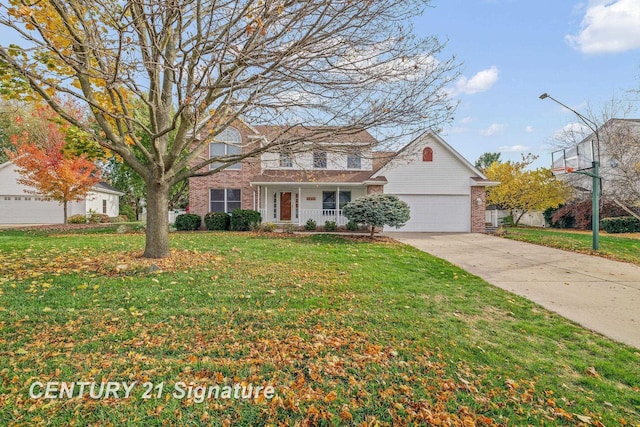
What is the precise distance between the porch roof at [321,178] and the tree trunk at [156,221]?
980 cm

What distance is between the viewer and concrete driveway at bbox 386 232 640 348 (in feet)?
15.8

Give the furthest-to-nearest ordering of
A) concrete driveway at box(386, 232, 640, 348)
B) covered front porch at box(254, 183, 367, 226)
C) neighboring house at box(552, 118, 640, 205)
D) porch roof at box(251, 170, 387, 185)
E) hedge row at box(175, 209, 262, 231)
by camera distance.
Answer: covered front porch at box(254, 183, 367, 226), porch roof at box(251, 170, 387, 185), hedge row at box(175, 209, 262, 231), neighboring house at box(552, 118, 640, 205), concrete driveway at box(386, 232, 640, 348)

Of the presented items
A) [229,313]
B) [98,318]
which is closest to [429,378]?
[229,313]

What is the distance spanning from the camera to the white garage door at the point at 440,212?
59.2ft

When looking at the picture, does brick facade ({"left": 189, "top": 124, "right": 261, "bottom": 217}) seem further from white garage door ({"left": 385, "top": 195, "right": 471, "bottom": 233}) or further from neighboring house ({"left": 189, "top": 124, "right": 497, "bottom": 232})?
white garage door ({"left": 385, "top": 195, "right": 471, "bottom": 233})

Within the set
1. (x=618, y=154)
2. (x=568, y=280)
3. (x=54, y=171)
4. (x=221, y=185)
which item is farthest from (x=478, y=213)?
(x=54, y=171)

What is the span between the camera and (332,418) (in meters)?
2.42

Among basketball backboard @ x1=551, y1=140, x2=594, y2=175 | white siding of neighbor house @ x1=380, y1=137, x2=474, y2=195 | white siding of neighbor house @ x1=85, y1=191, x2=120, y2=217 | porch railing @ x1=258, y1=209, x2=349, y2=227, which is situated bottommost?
porch railing @ x1=258, y1=209, x2=349, y2=227

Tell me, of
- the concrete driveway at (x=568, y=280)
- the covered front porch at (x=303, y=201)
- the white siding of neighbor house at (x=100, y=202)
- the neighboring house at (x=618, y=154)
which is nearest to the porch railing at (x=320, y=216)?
the covered front porch at (x=303, y=201)

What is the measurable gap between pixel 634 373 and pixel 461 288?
2.98 metres

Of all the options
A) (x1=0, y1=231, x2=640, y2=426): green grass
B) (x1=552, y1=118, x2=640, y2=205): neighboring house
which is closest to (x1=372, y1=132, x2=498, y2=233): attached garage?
(x1=552, y1=118, x2=640, y2=205): neighboring house

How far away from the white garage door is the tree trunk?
43.3 feet

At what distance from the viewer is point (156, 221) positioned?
25.2ft

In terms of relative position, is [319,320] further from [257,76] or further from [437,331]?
[257,76]
